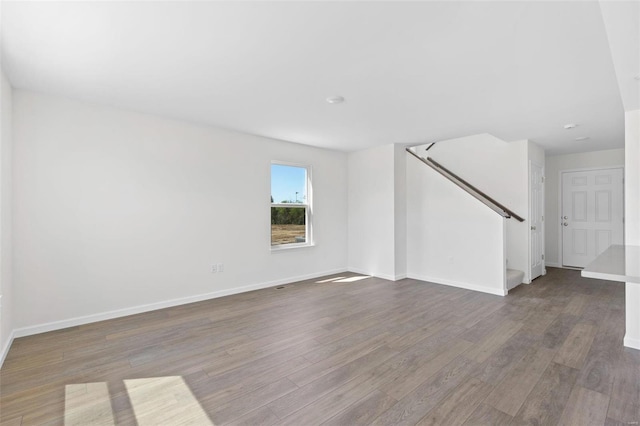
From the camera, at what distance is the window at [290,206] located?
502 cm

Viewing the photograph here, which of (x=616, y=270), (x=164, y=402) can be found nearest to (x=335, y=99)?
(x=616, y=270)

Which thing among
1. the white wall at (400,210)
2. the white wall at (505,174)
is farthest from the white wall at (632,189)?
the white wall at (400,210)

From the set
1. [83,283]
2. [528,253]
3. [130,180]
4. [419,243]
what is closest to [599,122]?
[528,253]

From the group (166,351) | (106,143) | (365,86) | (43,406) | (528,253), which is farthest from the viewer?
(528,253)

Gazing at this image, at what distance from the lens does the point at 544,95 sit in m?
3.04

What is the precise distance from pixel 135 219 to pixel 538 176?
6548 mm

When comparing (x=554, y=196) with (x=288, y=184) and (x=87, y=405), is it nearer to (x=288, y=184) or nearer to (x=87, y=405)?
(x=288, y=184)

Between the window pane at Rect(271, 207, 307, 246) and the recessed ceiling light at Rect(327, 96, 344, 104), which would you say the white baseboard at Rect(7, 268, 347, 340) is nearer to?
the window pane at Rect(271, 207, 307, 246)

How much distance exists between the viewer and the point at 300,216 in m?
5.39

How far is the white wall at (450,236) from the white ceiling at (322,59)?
1449 mm

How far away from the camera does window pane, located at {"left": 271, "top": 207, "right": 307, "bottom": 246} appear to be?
5.02 metres

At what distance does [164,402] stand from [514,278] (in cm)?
494

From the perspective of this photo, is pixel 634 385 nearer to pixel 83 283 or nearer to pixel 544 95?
pixel 544 95

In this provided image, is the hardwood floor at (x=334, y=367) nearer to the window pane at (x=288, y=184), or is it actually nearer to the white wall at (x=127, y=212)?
A: the white wall at (x=127, y=212)
